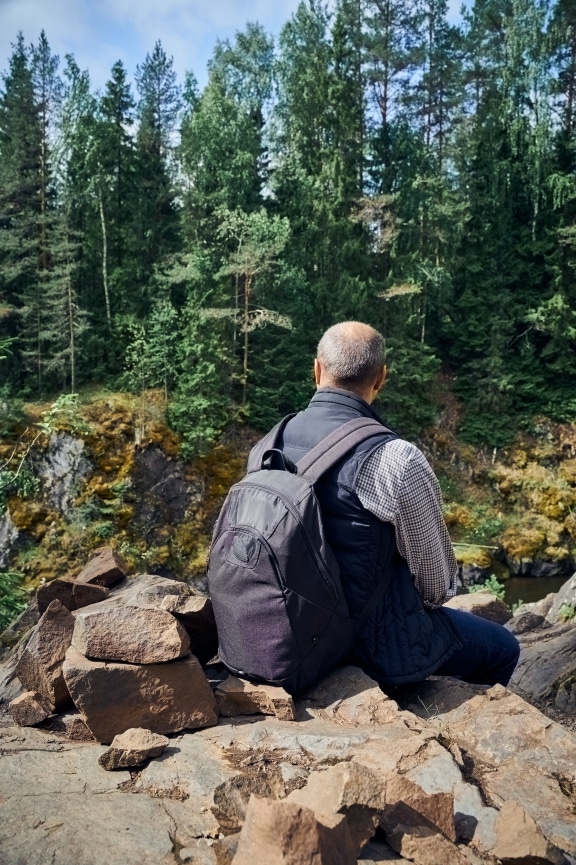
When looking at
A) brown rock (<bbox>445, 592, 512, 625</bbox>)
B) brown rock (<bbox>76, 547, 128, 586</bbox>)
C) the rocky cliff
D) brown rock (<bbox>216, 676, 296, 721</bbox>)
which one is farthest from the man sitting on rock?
brown rock (<bbox>445, 592, 512, 625</bbox>)

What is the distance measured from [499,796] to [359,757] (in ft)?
1.67

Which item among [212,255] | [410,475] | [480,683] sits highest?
[212,255]

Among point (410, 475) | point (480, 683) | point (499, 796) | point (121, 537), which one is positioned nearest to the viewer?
point (499, 796)

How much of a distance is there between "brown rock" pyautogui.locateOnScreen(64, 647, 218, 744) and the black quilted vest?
2.51 feet

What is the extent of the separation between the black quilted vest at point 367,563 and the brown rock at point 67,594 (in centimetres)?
155

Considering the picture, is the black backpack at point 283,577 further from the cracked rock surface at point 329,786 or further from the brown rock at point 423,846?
the brown rock at point 423,846

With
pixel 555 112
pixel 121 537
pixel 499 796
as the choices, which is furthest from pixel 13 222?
pixel 499 796

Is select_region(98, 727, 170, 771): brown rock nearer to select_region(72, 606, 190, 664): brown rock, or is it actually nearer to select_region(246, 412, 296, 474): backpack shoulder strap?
select_region(72, 606, 190, 664): brown rock

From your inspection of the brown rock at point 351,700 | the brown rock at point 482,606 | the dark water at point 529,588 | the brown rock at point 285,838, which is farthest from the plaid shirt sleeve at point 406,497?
the dark water at point 529,588

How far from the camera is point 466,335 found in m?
26.5

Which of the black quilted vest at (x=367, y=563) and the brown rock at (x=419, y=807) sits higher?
the black quilted vest at (x=367, y=563)

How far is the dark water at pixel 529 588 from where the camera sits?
18.7m

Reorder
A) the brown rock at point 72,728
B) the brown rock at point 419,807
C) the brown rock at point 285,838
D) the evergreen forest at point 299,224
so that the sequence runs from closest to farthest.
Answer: the brown rock at point 285,838
the brown rock at point 419,807
the brown rock at point 72,728
the evergreen forest at point 299,224

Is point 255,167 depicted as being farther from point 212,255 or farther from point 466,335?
point 466,335
